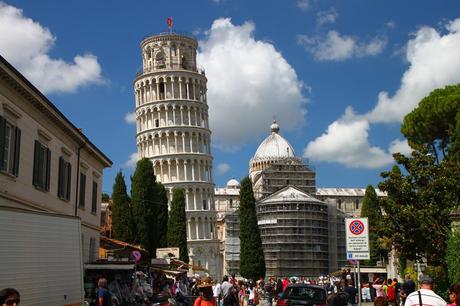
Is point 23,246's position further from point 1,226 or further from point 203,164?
point 203,164

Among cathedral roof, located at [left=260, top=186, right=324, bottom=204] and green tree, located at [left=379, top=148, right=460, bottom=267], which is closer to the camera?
green tree, located at [left=379, top=148, right=460, bottom=267]

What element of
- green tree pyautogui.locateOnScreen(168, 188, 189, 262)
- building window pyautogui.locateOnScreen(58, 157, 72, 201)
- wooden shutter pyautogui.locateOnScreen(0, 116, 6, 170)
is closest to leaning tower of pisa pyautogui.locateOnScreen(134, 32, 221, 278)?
green tree pyautogui.locateOnScreen(168, 188, 189, 262)

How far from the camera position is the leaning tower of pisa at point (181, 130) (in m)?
89.5

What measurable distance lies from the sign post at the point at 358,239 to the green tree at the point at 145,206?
44500 millimetres

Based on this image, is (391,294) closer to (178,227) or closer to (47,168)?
(47,168)

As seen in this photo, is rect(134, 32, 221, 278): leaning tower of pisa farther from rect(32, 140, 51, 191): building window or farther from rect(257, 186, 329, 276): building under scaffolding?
rect(32, 140, 51, 191): building window

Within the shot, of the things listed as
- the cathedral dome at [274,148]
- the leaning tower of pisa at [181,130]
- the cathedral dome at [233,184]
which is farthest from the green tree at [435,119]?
the cathedral dome at [233,184]

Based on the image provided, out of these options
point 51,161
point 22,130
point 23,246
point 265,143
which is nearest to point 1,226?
point 23,246

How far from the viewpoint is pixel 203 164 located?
9081 cm

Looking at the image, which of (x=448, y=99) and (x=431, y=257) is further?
(x=448, y=99)

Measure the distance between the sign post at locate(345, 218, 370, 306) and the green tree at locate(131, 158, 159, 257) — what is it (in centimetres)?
4450

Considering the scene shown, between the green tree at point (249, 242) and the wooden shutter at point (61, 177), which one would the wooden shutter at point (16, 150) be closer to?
the wooden shutter at point (61, 177)

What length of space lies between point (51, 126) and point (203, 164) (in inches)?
2583

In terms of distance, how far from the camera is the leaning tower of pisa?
89500mm
